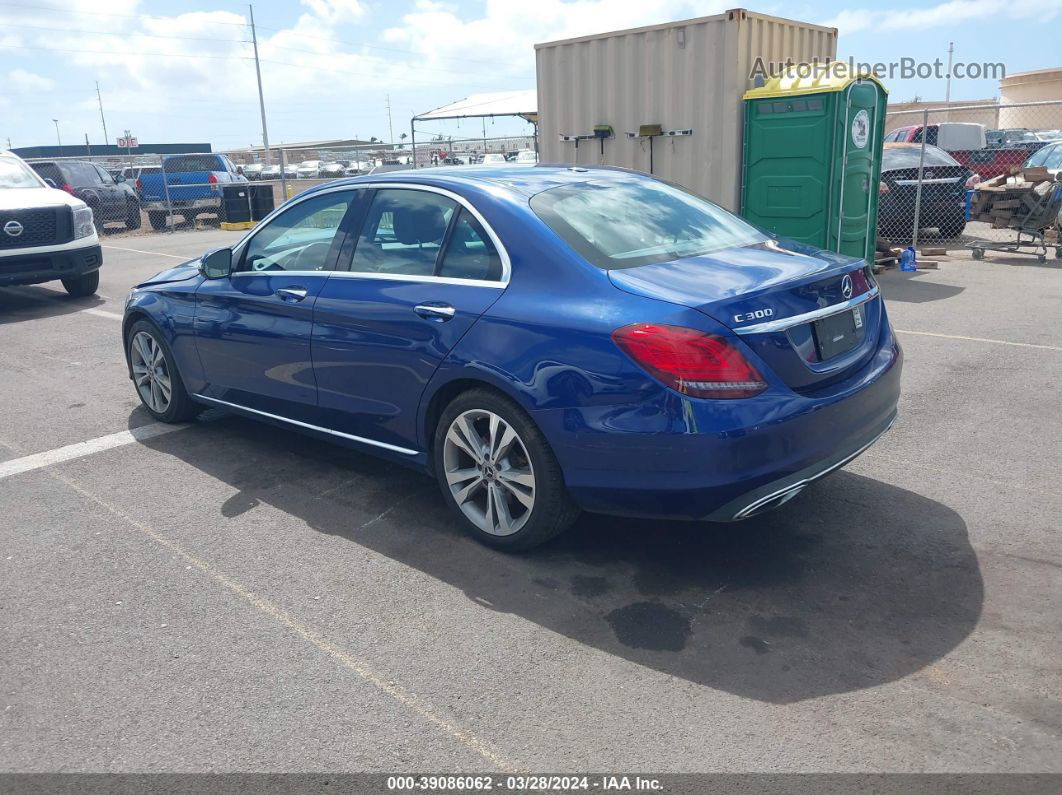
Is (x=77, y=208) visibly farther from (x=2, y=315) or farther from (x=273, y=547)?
(x=273, y=547)

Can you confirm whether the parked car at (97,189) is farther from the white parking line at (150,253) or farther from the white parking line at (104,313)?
the white parking line at (104,313)

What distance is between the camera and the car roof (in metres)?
4.27

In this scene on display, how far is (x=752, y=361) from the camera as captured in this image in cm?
338

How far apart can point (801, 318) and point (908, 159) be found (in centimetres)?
1184

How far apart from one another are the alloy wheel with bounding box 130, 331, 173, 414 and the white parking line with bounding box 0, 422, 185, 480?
0.52 ft

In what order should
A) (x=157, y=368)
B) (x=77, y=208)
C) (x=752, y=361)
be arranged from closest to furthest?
1. (x=752, y=361)
2. (x=157, y=368)
3. (x=77, y=208)

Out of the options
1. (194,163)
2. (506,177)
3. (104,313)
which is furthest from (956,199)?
(194,163)

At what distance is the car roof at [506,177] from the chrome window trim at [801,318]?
1.30 m

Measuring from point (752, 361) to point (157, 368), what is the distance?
13.5 ft

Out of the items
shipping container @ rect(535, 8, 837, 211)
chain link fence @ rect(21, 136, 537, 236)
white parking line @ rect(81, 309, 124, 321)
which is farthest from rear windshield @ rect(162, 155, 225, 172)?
shipping container @ rect(535, 8, 837, 211)

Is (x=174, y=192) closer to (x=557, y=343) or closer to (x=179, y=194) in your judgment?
(x=179, y=194)

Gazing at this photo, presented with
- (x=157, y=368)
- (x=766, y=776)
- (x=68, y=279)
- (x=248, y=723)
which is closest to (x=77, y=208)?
(x=68, y=279)

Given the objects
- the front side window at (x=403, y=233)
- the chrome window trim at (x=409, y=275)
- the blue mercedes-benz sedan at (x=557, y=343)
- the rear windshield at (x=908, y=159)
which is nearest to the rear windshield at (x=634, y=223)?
Answer: the blue mercedes-benz sedan at (x=557, y=343)

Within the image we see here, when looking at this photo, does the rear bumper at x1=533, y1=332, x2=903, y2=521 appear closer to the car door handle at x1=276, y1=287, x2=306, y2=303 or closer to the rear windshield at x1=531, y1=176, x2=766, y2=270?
the rear windshield at x1=531, y1=176, x2=766, y2=270
